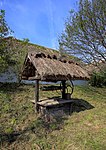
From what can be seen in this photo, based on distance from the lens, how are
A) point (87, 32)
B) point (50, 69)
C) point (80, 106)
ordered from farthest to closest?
point (87, 32), point (80, 106), point (50, 69)

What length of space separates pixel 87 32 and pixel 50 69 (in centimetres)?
581

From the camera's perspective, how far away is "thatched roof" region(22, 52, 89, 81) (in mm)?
6816

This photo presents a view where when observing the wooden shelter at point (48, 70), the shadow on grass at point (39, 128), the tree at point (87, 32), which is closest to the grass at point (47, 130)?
the shadow on grass at point (39, 128)

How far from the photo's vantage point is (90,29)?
450 inches

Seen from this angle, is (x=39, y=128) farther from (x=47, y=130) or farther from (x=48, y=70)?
(x=48, y=70)

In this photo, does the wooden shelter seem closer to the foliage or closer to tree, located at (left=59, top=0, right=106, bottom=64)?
tree, located at (left=59, top=0, right=106, bottom=64)

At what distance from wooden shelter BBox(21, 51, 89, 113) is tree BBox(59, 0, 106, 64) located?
3.69 metres

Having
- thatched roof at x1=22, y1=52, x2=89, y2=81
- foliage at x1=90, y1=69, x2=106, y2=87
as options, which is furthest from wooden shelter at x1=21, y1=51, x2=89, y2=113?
foliage at x1=90, y1=69, x2=106, y2=87

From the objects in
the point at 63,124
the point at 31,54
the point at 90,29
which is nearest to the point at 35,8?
the point at 31,54

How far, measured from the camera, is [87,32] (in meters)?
11.5

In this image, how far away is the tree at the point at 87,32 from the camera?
11087mm

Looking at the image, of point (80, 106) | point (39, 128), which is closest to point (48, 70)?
point (39, 128)

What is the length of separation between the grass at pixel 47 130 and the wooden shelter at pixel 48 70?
989 millimetres

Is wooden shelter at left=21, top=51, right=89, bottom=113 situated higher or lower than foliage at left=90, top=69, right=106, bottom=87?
higher
